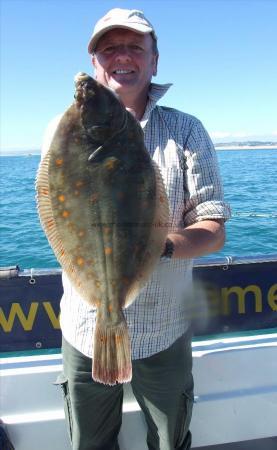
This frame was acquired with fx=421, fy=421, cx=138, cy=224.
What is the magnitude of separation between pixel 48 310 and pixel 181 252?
1530mm

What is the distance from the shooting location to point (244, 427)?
3.08 metres

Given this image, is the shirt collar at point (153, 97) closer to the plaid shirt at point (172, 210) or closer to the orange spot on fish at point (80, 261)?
the plaid shirt at point (172, 210)

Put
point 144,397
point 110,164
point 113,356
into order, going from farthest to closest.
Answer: point 144,397
point 113,356
point 110,164

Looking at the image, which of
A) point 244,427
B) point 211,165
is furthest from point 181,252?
point 244,427

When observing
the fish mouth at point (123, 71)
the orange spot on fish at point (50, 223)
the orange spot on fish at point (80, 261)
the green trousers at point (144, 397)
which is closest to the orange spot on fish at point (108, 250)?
the orange spot on fish at point (80, 261)

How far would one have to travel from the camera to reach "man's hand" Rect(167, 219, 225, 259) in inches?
71.6

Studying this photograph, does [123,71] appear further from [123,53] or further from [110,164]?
[110,164]

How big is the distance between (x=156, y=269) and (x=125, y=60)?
104 centimetres

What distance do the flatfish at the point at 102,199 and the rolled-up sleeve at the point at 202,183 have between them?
0.39m

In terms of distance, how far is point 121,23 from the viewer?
203 cm

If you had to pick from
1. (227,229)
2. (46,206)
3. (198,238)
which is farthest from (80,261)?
(227,229)

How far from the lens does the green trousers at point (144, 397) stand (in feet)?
7.22

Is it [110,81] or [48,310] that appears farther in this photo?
[48,310]

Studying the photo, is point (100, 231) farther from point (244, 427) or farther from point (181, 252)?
point (244, 427)
